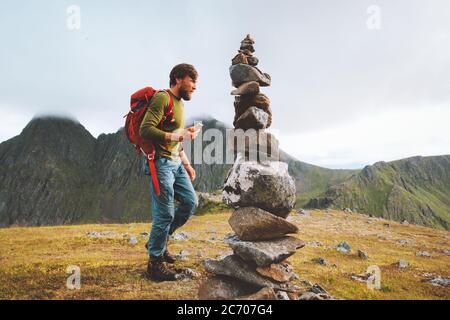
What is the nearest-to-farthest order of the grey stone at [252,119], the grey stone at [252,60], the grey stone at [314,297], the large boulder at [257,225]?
the grey stone at [314,297] < the large boulder at [257,225] < the grey stone at [252,119] < the grey stone at [252,60]

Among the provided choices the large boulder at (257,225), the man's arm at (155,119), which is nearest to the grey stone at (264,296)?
the large boulder at (257,225)

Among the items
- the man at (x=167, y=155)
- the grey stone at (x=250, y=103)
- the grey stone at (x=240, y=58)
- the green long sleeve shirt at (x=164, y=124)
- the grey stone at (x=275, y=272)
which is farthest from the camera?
the grey stone at (x=240, y=58)

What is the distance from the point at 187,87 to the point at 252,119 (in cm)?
265

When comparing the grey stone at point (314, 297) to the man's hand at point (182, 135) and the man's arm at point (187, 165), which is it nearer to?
the man's arm at point (187, 165)

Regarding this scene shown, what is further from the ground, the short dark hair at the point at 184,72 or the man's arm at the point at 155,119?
the short dark hair at the point at 184,72

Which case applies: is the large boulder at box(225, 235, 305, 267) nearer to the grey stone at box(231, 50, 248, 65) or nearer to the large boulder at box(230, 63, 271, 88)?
the large boulder at box(230, 63, 271, 88)

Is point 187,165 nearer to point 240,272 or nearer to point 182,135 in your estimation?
point 182,135

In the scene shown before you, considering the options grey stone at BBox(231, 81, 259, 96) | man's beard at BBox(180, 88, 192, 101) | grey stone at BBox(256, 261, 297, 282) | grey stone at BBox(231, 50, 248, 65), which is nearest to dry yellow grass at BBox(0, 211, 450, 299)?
grey stone at BBox(256, 261, 297, 282)

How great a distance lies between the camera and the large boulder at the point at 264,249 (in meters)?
8.88

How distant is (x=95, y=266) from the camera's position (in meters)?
10.8

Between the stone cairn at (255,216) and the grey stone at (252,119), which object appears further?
the grey stone at (252,119)

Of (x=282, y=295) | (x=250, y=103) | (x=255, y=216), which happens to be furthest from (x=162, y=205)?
(x=250, y=103)

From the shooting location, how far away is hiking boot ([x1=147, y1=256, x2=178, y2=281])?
8.80 m

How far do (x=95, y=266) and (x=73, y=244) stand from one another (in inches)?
237
